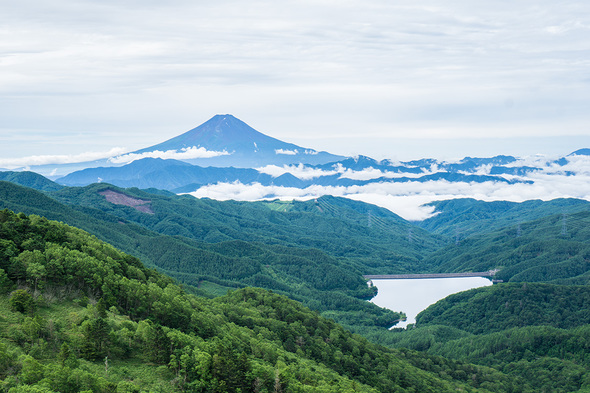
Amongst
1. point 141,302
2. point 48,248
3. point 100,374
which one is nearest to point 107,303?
point 141,302

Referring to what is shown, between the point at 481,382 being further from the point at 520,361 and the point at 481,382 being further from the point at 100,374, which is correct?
the point at 100,374

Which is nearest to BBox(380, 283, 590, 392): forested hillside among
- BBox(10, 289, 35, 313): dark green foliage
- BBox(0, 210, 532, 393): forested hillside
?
BBox(0, 210, 532, 393): forested hillside

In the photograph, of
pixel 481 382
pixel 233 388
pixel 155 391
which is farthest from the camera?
pixel 481 382

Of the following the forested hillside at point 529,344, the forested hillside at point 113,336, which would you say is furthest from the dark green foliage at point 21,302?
the forested hillside at point 529,344

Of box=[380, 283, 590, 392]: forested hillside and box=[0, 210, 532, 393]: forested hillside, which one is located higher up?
box=[0, 210, 532, 393]: forested hillside

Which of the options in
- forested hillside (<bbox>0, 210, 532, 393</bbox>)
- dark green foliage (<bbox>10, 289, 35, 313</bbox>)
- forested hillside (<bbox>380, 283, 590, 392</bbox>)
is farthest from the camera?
forested hillside (<bbox>380, 283, 590, 392</bbox>)

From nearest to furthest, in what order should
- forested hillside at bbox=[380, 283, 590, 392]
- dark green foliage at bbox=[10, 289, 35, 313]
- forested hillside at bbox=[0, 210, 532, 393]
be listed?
forested hillside at bbox=[0, 210, 532, 393] → dark green foliage at bbox=[10, 289, 35, 313] → forested hillside at bbox=[380, 283, 590, 392]

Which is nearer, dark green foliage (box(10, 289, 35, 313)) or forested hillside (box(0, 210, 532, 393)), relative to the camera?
forested hillside (box(0, 210, 532, 393))

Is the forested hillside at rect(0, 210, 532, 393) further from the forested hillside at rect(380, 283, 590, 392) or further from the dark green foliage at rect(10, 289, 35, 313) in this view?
the forested hillside at rect(380, 283, 590, 392)

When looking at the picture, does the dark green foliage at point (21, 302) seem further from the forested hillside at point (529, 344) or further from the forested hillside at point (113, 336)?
the forested hillside at point (529, 344)
